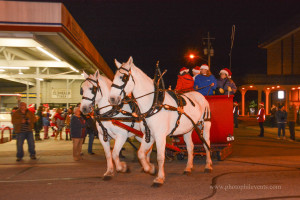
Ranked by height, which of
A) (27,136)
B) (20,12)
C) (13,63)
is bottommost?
(27,136)

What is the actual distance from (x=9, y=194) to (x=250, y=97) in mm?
70236

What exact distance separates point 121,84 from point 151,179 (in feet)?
7.53

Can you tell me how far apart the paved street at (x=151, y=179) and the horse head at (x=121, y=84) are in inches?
67.7

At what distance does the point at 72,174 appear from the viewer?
7.69 meters

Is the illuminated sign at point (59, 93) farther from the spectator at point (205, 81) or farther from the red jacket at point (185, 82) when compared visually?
the spectator at point (205, 81)

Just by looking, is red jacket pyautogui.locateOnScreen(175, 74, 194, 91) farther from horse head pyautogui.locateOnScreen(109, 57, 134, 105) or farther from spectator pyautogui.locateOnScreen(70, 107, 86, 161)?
spectator pyautogui.locateOnScreen(70, 107, 86, 161)

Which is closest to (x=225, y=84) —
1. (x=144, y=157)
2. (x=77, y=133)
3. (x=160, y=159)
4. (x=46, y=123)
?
(x=144, y=157)

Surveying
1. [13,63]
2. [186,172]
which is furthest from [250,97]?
[186,172]

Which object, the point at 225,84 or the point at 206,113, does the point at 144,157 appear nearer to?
the point at 206,113

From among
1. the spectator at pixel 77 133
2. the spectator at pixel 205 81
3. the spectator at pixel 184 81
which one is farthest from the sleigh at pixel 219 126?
the spectator at pixel 77 133

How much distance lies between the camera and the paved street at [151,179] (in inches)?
225

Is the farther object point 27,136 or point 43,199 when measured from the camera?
point 27,136

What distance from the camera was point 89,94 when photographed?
23.7 feet

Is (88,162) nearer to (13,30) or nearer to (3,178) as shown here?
(3,178)
